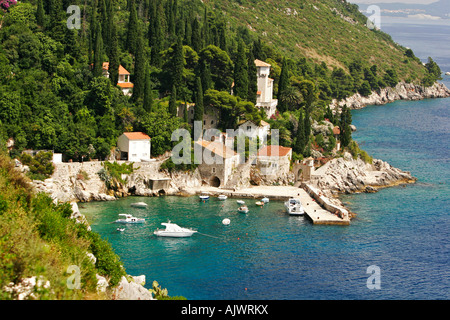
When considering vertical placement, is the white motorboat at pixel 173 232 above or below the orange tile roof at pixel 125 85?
below

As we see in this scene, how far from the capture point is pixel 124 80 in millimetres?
59938

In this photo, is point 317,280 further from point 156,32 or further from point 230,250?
point 156,32

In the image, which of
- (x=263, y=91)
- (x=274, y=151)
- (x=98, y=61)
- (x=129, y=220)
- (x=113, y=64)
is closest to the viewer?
(x=129, y=220)

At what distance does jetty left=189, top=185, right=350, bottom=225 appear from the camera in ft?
151

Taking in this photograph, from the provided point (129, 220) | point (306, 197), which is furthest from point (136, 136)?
point (306, 197)

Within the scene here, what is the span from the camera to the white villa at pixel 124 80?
5862 centimetres

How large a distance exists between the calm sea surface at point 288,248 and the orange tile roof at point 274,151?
6.74 m

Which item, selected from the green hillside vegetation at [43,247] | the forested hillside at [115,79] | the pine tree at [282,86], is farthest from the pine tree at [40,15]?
the green hillside vegetation at [43,247]

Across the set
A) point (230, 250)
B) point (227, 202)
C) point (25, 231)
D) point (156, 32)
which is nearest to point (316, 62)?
point (156, 32)

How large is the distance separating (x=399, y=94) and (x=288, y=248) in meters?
103

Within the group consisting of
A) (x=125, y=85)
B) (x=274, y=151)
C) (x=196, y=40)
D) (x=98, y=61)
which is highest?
(x=196, y=40)

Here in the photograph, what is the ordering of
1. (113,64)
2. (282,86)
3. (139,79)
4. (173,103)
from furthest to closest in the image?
(282,86), (113,64), (139,79), (173,103)

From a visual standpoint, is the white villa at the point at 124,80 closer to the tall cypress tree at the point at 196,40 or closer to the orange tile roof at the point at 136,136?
the orange tile roof at the point at 136,136

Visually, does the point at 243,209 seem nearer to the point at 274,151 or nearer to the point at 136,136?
the point at 274,151
